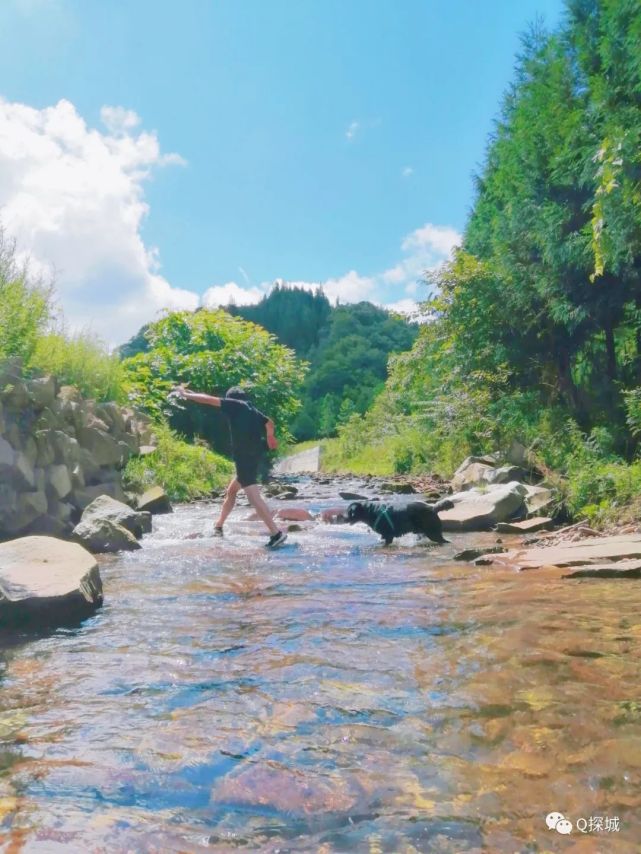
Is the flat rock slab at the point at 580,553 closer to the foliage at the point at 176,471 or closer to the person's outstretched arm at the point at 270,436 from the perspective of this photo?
the person's outstretched arm at the point at 270,436

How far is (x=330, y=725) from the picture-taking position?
2572 millimetres

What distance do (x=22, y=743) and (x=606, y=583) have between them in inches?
155

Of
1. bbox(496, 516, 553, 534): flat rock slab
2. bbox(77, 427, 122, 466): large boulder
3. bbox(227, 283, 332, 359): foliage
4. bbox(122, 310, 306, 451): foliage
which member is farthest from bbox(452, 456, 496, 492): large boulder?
bbox(227, 283, 332, 359): foliage

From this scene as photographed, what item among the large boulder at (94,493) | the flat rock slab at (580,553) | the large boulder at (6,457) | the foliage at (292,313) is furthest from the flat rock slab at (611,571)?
the foliage at (292,313)

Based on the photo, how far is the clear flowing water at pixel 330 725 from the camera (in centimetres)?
189

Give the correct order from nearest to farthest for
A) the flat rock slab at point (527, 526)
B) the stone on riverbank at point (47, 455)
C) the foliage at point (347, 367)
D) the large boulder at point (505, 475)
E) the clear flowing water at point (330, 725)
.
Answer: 1. the clear flowing water at point (330, 725)
2. the stone on riverbank at point (47, 455)
3. the flat rock slab at point (527, 526)
4. the large boulder at point (505, 475)
5. the foliage at point (347, 367)

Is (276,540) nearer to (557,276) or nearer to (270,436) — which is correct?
(270,436)

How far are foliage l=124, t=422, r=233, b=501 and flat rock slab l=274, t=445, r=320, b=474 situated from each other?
20.2 metres

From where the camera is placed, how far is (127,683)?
3.05 m

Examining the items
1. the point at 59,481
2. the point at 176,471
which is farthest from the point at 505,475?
the point at 59,481

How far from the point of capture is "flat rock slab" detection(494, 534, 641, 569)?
18.4 feet

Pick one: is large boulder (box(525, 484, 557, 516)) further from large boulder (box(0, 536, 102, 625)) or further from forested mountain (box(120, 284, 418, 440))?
forested mountain (box(120, 284, 418, 440))

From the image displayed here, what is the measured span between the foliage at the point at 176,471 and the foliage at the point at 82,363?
143 centimetres

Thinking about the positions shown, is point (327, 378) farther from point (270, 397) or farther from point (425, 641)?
point (425, 641)
